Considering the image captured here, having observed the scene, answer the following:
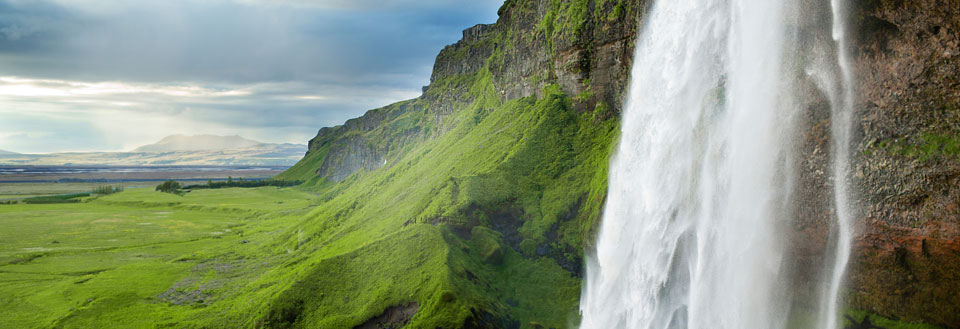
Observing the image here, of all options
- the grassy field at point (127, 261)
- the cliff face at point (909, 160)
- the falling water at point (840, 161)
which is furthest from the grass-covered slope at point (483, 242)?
the cliff face at point (909, 160)

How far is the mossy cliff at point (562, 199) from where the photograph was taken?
78.1ft

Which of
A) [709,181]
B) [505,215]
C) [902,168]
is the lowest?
[505,215]

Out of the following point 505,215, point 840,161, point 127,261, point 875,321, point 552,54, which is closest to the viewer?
point 875,321

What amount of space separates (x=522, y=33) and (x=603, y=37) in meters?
28.3

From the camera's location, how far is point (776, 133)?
29.6 metres

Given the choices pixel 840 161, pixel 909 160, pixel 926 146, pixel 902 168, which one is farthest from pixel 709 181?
pixel 926 146

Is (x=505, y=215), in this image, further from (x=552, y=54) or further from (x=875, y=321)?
(x=875, y=321)

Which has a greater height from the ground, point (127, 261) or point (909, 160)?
point (909, 160)

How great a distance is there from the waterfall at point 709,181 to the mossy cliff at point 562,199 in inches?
45.1

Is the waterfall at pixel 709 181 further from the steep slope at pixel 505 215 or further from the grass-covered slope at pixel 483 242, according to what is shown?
the steep slope at pixel 505 215

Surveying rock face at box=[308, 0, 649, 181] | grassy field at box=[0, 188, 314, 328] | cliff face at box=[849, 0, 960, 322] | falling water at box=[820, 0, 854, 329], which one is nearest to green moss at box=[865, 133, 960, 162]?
cliff face at box=[849, 0, 960, 322]

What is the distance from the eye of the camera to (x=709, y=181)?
33250 mm

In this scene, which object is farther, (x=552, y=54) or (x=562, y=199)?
(x=552, y=54)

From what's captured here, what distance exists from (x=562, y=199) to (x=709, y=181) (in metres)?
14.0
